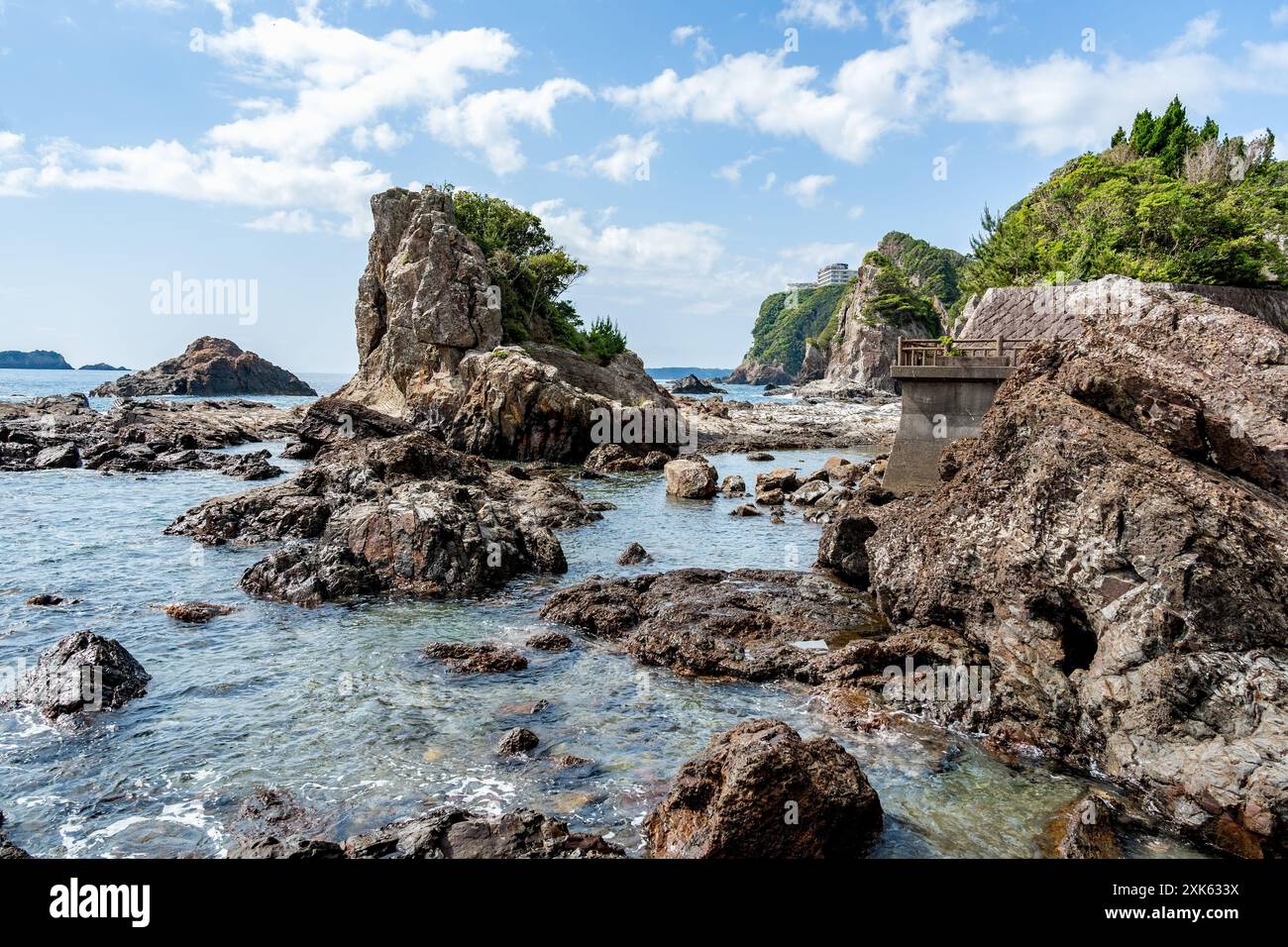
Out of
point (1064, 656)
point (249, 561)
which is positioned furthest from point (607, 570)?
point (1064, 656)

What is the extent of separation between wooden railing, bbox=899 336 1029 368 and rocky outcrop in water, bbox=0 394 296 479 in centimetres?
3004

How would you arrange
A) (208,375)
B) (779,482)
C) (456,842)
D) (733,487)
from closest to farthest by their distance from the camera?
(456,842)
(779,482)
(733,487)
(208,375)

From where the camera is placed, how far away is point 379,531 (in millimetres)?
21391

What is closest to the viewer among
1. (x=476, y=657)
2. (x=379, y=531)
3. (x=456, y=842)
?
(x=456, y=842)

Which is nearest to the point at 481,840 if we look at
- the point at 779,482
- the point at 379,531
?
the point at 379,531

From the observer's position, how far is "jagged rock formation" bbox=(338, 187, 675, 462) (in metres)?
49.9

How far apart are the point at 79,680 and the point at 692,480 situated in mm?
27166

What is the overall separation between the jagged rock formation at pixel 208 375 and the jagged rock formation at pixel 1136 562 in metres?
129

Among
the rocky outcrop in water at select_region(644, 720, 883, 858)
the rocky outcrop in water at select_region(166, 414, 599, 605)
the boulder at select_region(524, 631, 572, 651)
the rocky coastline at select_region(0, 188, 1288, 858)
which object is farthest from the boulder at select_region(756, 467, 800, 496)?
the rocky outcrop in water at select_region(644, 720, 883, 858)

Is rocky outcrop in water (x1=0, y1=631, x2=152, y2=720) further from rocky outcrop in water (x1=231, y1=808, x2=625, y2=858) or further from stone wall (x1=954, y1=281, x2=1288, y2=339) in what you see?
stone wall (x1=954, y1=281, x2=1288, y2=339)

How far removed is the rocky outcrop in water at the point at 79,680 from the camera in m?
13.1

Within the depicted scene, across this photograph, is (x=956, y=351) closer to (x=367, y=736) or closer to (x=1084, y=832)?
(x=1084, y=832)

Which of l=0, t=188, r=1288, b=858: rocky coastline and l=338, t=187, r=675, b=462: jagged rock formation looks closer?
l=0, t=188, r=1288, b=858: rocky coastline
